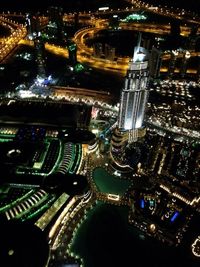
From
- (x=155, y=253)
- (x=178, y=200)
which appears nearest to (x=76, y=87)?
(x=178, y=200)

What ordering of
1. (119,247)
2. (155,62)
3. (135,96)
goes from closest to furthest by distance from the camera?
(119,247) < (135,96) < (155,62)

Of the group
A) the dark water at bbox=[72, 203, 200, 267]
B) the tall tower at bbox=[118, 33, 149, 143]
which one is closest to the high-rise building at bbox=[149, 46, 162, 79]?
the tall tower at bbox=[118, 33, 149, 143]

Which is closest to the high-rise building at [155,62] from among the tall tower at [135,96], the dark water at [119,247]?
the tall tower at [135,96]

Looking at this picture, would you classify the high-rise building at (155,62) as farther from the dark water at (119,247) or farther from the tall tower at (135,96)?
the dark water at (119,247)

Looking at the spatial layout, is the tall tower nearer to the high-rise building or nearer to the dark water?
the dark water

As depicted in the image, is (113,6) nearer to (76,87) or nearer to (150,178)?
(76,87)

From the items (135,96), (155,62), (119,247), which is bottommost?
(119,247)

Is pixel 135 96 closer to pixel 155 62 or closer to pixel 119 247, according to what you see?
pixel 119 247

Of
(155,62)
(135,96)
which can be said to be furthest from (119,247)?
(155,62)
